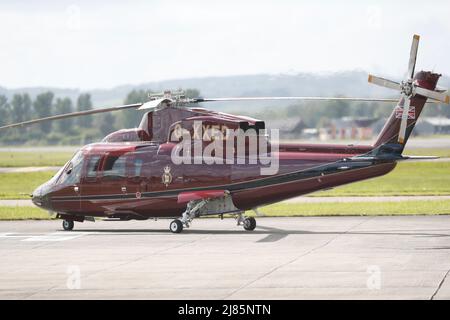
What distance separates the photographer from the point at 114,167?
2875cm

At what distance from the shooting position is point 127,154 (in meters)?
28.6

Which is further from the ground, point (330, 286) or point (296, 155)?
point (296, 155)

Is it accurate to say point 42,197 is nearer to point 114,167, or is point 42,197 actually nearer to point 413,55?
point 114,167

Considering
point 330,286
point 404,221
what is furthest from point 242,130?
point 330,286

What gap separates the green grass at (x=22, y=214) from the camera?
1356 inches

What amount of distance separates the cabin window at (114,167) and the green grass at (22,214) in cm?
637

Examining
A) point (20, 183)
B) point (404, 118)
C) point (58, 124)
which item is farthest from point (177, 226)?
point (58, 124)

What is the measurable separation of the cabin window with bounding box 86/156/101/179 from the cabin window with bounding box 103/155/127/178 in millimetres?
310

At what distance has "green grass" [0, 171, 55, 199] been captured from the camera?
48481mm

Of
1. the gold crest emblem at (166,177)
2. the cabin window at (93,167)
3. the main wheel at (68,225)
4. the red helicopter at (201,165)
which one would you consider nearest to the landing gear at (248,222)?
the red helicopter at (201,165)

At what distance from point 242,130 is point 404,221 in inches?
251

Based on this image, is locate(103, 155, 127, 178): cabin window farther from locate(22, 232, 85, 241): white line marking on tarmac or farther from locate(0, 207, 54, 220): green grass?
locate(0, 207, 54, 220): green grass
